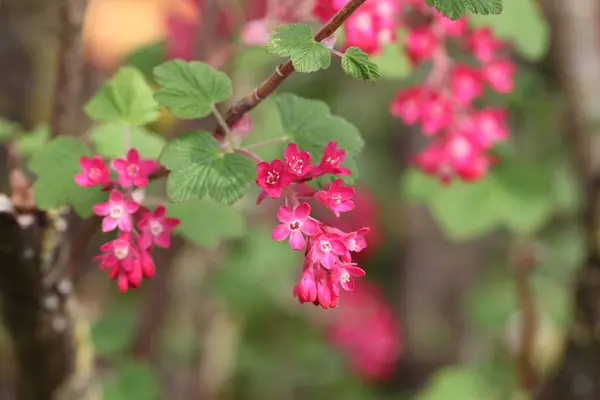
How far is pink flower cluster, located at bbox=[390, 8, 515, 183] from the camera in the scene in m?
0.92

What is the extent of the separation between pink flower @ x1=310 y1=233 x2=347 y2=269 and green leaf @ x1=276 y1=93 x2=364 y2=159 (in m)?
0.12

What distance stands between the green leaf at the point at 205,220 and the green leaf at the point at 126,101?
0.20m

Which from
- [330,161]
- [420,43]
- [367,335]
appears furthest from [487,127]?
[367,335]

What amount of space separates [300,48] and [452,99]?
48 centimetres

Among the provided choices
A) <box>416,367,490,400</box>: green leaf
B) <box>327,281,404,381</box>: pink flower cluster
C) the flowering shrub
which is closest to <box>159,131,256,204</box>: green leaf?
the flowering shrub

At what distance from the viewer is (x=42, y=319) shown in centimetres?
91

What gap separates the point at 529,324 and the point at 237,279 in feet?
2.56

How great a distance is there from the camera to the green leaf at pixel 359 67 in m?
0.53

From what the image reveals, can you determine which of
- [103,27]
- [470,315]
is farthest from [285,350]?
[103,27]

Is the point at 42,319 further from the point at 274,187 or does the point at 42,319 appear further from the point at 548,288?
the point at 548,288

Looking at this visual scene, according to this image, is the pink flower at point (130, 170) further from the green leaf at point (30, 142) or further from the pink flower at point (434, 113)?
the pink flower at point (434, 113)

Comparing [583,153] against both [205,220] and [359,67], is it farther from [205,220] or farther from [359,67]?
[359,67]

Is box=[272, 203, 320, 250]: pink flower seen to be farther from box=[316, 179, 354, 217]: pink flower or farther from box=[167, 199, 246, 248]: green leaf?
box=[167, 199, 246, 248]: green leaf

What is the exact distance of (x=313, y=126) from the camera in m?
0.68
